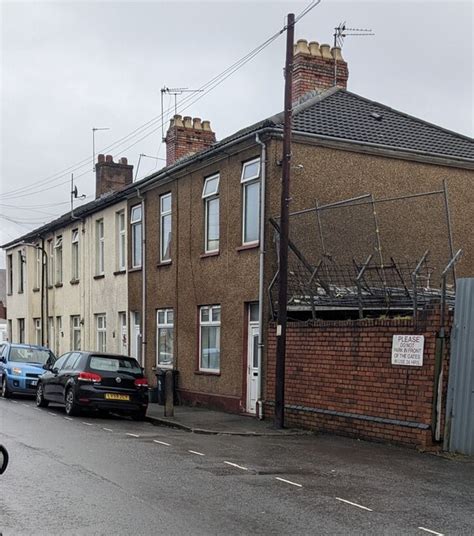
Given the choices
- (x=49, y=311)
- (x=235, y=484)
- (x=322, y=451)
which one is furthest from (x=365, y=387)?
(x=49, y=311)

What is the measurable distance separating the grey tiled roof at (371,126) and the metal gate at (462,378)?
22.8 ft

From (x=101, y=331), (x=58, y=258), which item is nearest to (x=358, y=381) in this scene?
(x=101, y=331)

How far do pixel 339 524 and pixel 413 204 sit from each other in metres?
12.8

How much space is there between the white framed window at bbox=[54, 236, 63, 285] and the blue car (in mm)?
8712

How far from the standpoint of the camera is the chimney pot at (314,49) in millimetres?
20969

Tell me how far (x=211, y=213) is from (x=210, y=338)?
3.28 m

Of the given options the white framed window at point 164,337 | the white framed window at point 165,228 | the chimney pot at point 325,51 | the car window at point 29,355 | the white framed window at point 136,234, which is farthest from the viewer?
the white framed window at point 136,234

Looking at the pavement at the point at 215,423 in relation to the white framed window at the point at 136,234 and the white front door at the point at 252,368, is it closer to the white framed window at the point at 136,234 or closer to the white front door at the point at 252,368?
the white front door at the point at 252,368

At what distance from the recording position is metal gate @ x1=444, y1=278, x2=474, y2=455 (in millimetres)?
11484

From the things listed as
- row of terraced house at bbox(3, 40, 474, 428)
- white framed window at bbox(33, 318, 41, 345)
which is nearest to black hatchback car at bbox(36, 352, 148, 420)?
row of terraced house at bbox(3, 40, 474, 428)

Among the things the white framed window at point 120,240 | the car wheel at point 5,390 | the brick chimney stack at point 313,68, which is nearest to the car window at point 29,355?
the car wheel at point 5,390

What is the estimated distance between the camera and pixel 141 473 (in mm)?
9555

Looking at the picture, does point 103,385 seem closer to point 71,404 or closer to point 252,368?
point 71,404

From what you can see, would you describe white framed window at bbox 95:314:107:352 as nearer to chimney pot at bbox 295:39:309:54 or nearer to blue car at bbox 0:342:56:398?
blue car at bbox 0:342:56:398
